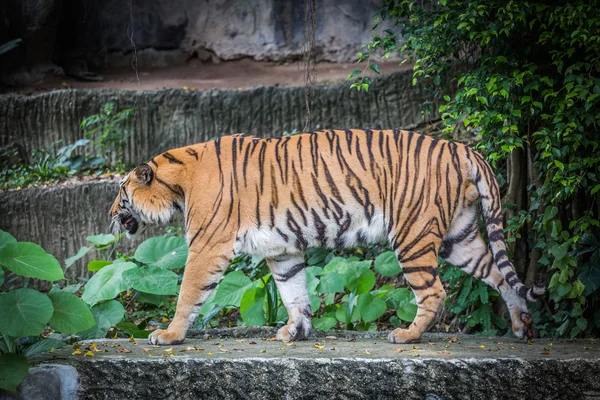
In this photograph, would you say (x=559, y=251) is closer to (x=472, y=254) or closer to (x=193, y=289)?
(x=472, y=254)

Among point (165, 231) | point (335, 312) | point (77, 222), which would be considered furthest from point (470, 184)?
point (77, 222)

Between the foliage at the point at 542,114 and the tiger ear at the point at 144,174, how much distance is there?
1.84m

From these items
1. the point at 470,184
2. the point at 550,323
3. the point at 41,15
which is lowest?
the point at 550,323

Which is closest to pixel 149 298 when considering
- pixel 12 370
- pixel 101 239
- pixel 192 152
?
pixel 101 239

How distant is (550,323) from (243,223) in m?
2.75

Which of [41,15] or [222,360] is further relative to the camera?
[41,15]

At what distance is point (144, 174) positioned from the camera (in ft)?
18.4

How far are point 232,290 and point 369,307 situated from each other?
3.92ft

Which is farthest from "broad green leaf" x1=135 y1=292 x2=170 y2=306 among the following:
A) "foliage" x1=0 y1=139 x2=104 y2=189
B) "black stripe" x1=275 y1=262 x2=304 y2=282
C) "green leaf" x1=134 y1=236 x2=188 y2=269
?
"foliage" x1=0 y1=139 x2=104 y2=189

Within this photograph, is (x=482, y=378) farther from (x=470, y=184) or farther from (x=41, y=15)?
(x=41, y=15)

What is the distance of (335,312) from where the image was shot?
6652 mm

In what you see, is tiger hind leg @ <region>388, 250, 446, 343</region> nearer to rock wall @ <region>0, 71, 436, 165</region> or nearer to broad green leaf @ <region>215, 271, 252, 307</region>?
broad green leaf @ <region>215, 271, 252, 307</region>

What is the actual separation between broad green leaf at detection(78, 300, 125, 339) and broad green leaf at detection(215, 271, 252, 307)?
0.92 metres

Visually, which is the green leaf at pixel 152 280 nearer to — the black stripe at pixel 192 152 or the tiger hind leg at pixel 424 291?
the black stripe at pixel 192 152
